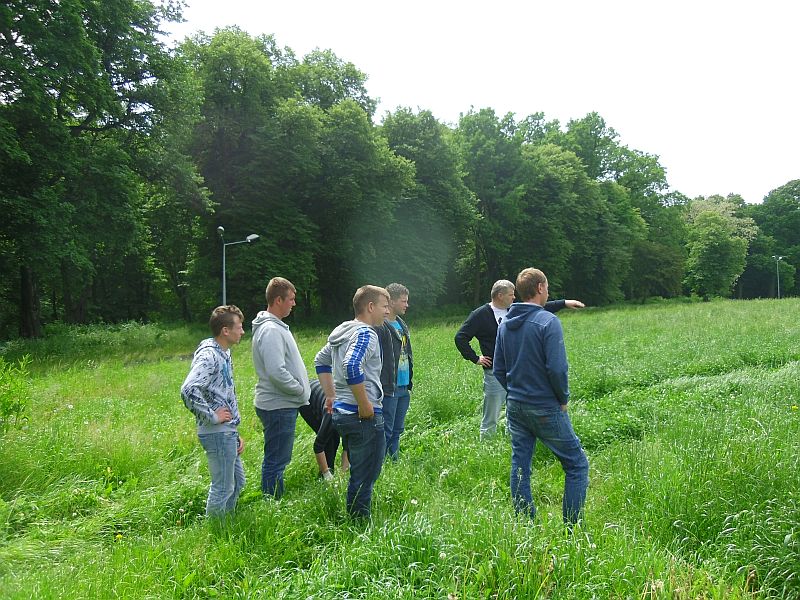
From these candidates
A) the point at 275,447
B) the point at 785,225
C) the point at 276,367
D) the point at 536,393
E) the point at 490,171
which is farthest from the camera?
the point at 785,225

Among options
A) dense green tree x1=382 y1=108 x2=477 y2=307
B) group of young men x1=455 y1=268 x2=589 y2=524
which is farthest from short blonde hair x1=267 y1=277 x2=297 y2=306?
dense green tree x1=382 y1=108 x2=477 y2=307

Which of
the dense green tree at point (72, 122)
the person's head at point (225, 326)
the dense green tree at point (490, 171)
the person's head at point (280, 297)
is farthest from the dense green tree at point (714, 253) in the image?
the person's head at point (225, 326)

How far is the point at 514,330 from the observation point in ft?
14.0

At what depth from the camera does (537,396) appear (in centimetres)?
404

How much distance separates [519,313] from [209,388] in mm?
2436

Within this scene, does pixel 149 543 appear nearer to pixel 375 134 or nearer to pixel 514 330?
pixel 514 330

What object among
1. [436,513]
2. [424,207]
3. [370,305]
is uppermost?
[424,207]

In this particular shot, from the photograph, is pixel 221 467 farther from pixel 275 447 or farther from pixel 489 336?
pixel 489 336

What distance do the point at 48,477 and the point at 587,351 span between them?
1137cm

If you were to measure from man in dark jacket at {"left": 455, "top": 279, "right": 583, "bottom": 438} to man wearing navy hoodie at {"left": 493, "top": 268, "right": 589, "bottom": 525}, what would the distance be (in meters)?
1.94

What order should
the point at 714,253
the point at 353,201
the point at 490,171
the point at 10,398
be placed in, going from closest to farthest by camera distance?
the point at 10,398 → the point at 353,201 → the point at 490,171 → the point at 714,253

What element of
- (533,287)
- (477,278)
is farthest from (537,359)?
(477,278)

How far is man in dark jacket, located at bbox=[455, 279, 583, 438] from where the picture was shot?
6.26 metres

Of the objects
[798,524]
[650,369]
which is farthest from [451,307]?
[798,524]
